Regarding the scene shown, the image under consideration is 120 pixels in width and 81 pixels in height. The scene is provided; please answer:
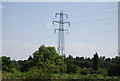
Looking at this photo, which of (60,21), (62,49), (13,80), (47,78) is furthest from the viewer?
(60,21)

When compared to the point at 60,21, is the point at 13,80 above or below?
below

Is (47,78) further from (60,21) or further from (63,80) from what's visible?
(60,21)

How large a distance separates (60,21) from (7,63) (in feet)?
38.0

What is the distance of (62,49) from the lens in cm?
1620

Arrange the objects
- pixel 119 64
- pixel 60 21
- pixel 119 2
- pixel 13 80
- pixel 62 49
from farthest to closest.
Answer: pixel 119 64
pixel 60 21
pixel 62 49
pixel 13 80
pixel 119 2

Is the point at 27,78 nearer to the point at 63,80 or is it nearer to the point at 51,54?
the point at 63,80

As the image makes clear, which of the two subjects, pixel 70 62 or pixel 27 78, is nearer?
pixel 27 78

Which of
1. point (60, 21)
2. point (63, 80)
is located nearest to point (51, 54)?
point (60, 21)

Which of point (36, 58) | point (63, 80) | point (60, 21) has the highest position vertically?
point (60, 21)

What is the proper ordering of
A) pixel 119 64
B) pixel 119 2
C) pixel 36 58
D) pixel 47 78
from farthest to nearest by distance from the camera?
pixel 36 58
pixel 119 64
pixel 47 78
pixel 119 2

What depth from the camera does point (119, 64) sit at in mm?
18766

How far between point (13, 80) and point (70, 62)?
43.3 feet

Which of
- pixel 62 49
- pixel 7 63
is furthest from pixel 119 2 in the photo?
pixel 7 63

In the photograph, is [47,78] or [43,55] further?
[43,55]
